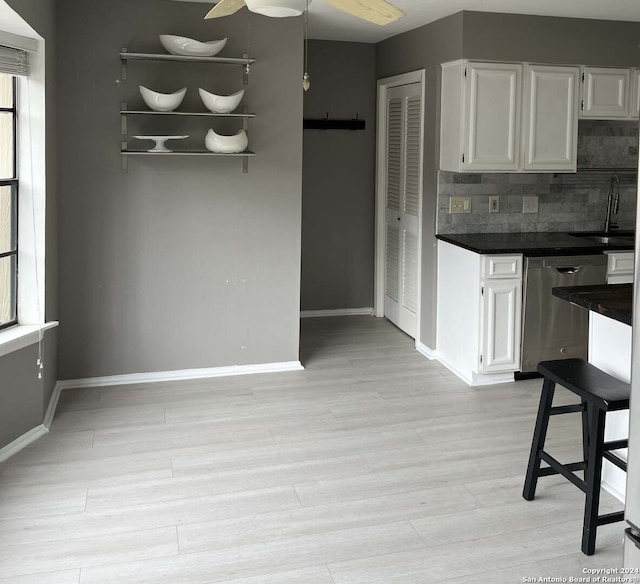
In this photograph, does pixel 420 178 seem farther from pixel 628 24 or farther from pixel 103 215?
pixel 103 215

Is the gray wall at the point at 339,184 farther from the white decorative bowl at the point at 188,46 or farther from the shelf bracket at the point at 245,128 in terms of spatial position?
the white decorative bowl at the point at 188,46

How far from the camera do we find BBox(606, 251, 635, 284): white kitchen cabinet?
4719 millimetres

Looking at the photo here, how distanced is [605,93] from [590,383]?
2.90 meters

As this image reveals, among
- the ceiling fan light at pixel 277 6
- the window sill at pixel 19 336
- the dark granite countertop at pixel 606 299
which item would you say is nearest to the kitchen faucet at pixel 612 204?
the dark granite countertop at pixel 606 299

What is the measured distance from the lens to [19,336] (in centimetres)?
359

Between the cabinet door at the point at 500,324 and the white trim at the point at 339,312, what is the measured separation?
2039 mm

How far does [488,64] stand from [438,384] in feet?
6.97

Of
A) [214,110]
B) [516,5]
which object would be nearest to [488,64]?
[516,5]

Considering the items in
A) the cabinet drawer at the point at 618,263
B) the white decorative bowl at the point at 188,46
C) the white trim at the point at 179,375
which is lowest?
the white trim at the point at 179,375

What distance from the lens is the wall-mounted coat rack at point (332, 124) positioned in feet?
20.4

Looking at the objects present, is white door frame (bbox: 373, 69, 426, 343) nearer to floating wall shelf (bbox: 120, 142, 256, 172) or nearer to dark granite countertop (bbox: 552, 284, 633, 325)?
floating wall shelf (bbox: 120, 142, 256, 172)

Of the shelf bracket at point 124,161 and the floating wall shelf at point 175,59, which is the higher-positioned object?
the floating wall shelf at point 175,59

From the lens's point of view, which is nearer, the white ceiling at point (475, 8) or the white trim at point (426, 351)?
the white ceiling at point (475, 8)

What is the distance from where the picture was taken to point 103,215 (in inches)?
178
